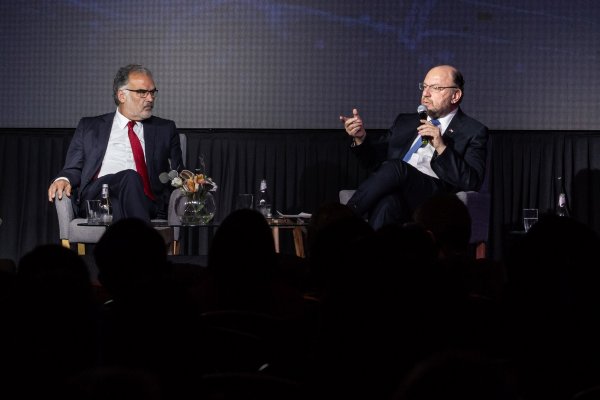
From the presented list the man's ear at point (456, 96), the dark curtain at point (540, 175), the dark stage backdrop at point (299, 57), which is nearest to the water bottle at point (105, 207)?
the dark stage backdrop at point (299, 57)

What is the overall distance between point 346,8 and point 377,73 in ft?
1.47

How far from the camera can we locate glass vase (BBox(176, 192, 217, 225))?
430cm

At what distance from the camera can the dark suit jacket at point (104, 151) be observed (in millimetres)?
4852

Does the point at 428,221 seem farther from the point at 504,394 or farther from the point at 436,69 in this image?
the point at 436,69

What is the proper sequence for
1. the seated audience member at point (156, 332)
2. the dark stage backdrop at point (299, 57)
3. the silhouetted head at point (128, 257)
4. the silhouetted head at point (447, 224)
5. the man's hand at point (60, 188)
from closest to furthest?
the seated audience member at point (156, 332) → the silhouetted head at point (128, 257) → the silhouetted head at point (447, 224) → the man's hand at point (60, 188) → the dark stage backdrop at point (299, 57)

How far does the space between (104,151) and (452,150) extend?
1.89m

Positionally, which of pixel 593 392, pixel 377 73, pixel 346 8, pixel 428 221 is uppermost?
pixel 346 8

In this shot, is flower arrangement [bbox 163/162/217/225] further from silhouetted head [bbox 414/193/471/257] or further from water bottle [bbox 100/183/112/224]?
silhouetted head [bbox 414/193/471/257]

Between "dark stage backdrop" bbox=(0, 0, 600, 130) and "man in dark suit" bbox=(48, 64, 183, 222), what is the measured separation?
795 mm

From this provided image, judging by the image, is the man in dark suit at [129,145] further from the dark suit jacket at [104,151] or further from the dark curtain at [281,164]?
the dark curtain at [281,164]

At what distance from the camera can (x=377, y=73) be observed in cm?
557

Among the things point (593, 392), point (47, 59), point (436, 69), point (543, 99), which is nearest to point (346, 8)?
point (436, 69)

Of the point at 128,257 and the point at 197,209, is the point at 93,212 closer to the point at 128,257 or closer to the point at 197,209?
the point at 197,209

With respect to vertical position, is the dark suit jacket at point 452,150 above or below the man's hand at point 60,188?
above
